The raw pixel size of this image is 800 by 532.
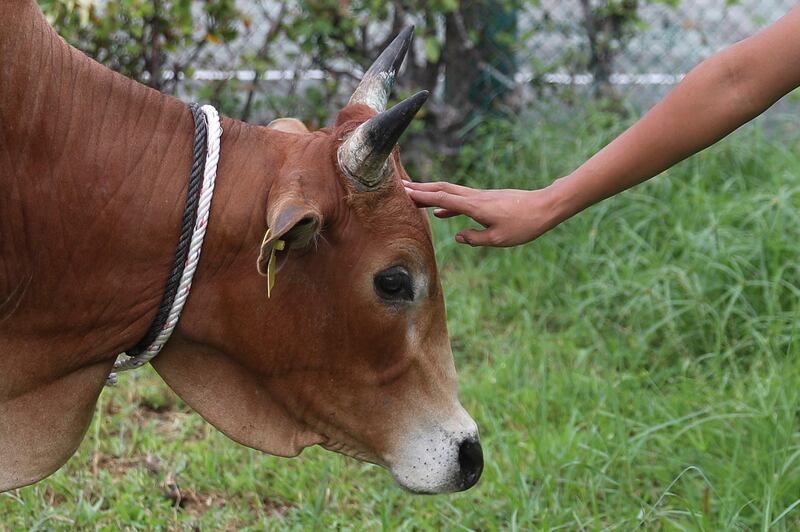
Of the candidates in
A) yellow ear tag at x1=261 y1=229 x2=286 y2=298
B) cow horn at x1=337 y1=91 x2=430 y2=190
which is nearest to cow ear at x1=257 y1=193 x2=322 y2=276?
yellow ear tag at x1=261 y1=229 x2=286 y2=298

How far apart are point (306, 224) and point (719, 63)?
97cm

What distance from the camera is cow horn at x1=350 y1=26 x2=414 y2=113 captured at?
2756 millimetres

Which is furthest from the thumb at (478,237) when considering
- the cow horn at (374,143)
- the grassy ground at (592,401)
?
the grassy ground at (592,401)

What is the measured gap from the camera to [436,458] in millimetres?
2641

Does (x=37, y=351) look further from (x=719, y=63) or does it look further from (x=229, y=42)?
(x=229, y=42)

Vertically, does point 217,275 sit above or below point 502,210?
below

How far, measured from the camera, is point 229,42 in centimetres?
573

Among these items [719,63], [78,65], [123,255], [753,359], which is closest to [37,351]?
[123,255]

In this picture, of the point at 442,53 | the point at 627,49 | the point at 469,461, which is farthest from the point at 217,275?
the point at 627,49

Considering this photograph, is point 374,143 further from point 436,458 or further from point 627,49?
point 627,49

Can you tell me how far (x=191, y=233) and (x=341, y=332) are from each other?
395mm

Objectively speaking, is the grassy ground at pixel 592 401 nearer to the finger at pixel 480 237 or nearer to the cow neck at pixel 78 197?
the finger at pixel 480 237

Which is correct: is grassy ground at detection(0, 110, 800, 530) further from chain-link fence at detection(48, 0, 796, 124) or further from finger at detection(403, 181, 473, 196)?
finger at detection(403, 181, 473, 196)

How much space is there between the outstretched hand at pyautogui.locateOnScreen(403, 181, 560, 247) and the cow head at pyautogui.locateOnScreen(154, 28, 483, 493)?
10 cm
